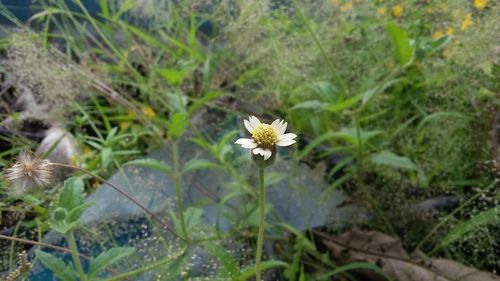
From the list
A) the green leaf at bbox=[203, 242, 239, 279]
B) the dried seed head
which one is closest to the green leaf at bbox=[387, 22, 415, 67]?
the green leaf at bbox=[203, 242, 239, 279]

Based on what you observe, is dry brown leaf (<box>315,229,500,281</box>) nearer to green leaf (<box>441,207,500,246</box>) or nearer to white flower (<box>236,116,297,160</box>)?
green leaf (<box>441,207,500,246</box>)

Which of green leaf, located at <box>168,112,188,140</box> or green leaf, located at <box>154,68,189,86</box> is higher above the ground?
green leaf, located at <box>154,68,189,86</box>

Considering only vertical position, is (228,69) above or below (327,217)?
above

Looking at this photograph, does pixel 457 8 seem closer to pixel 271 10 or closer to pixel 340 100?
pixel 340 100

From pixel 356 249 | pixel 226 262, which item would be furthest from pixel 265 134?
pixel 356 249

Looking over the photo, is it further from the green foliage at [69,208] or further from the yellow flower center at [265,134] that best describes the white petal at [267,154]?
the green foliage at [69,208]

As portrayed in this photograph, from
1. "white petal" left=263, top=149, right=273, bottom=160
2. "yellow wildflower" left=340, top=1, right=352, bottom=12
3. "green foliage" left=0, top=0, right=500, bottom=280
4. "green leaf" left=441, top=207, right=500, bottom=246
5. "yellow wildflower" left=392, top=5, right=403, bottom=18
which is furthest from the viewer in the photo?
"yellow wildflower" left=340, top=1, right=352, bottom=12

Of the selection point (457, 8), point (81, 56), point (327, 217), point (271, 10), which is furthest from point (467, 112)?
point (81, 56)
